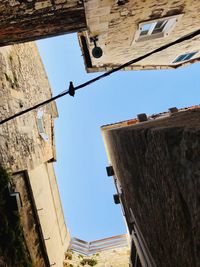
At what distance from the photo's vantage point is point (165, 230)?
133 inches

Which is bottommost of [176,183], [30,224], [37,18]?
[30,224]

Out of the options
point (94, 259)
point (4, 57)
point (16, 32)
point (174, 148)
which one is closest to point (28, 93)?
point (4, 57)

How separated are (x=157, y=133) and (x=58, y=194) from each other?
863cm

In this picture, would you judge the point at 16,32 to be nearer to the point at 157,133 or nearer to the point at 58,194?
the point at 157,133

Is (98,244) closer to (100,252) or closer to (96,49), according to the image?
(100,252)

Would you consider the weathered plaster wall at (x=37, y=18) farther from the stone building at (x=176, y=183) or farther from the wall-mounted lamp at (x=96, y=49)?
the stone building at (x=176, y=183)

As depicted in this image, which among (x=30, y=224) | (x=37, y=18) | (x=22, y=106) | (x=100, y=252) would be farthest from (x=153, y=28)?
(x=100, y=252)

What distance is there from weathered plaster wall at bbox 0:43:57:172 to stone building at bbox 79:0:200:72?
6.24 ft

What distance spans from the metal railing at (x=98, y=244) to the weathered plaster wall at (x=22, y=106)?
5.16m

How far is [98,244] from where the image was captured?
44.1 feet

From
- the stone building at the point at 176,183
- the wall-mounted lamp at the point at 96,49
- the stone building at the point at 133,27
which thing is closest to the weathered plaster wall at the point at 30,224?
the stone building at the point at 176,183

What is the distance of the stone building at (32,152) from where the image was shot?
6.33 meters

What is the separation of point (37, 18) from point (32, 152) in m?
3.74

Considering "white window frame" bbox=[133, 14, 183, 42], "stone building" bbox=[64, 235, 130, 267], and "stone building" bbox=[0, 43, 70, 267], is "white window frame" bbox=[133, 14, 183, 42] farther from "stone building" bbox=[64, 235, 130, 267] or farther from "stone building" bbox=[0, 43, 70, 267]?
"stone building" bbox=[64, 235, 130, 267]
